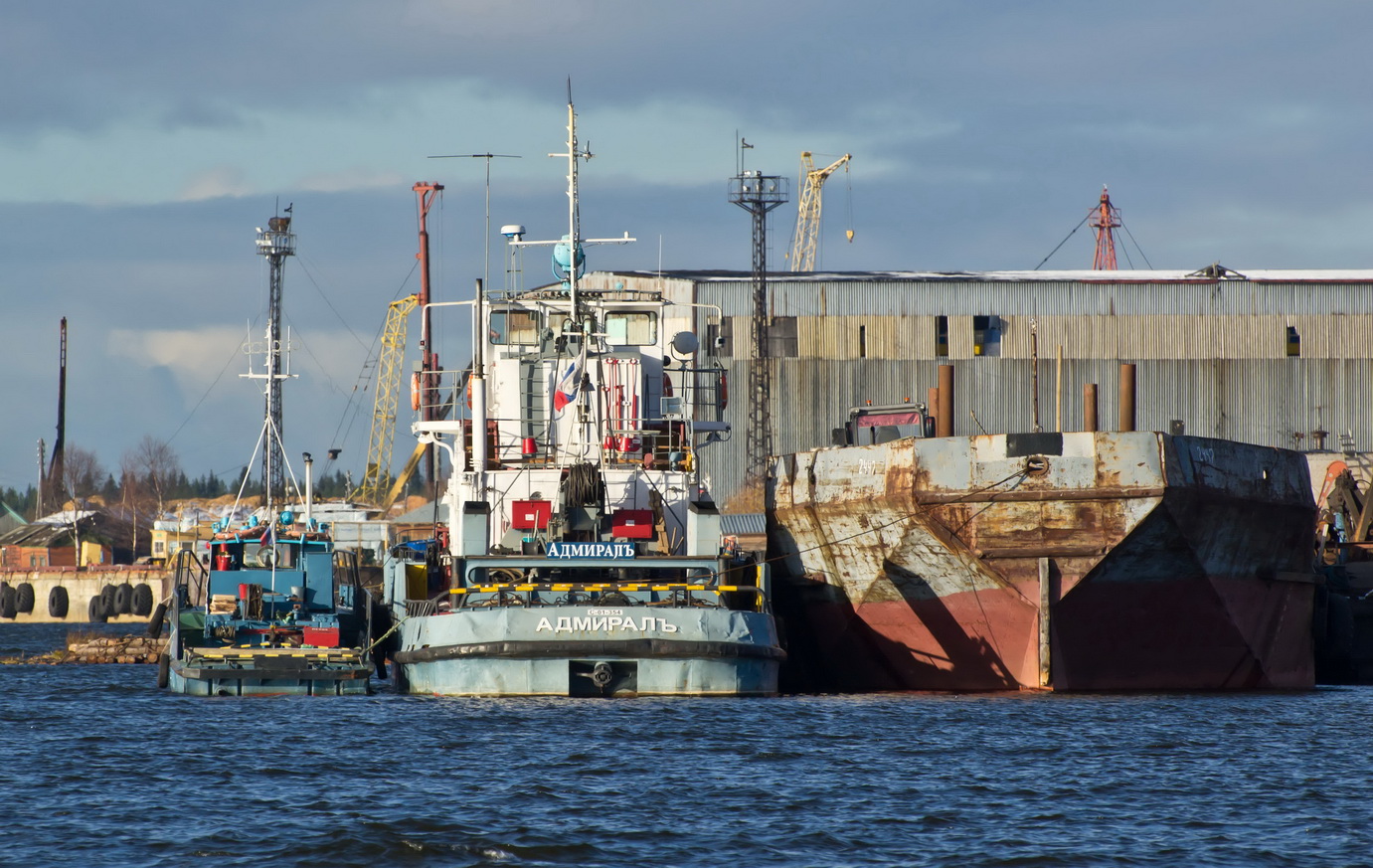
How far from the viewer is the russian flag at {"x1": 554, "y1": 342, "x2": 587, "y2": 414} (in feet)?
100

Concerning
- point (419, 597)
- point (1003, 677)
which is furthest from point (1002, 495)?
point (419, 597)

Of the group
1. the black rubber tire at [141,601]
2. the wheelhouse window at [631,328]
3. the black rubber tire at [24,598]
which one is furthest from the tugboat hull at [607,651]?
the black rubber tire at [24,598]

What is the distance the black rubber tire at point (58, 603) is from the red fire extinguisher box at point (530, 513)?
65714 millimetres

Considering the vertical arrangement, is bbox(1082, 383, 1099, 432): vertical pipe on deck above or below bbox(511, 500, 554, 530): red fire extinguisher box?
above

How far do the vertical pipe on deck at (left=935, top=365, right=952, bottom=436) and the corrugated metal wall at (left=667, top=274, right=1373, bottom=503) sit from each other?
31.0 meters

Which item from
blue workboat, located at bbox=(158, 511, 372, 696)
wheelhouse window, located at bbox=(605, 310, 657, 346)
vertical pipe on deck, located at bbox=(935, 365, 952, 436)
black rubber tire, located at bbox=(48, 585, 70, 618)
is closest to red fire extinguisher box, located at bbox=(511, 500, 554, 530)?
blue workboat, located at bbox=(158, 511, 372, 696)

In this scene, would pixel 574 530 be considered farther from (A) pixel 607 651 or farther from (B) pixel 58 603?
(B) pixel 58 603

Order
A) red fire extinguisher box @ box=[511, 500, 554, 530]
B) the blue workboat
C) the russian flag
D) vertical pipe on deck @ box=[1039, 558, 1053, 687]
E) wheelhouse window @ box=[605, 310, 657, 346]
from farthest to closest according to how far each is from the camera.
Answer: wheelhouse window @ box=[605, 310, 657, 346], the russian flag, red fire extinguisher box @ box=[511, 500, 554, 530], the blue workboat, vertical pipe on deck @ box=[1039, 558, 1053, 687]

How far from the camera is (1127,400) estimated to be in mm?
28578

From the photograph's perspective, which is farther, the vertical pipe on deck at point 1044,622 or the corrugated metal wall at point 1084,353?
the corrugated metal wall at point 1084,353

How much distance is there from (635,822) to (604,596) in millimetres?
9159

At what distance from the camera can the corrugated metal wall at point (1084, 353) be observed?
62.3m

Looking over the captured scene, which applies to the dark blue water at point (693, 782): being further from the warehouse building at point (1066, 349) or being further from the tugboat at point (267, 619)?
the warehouse building at point (1066, 349)

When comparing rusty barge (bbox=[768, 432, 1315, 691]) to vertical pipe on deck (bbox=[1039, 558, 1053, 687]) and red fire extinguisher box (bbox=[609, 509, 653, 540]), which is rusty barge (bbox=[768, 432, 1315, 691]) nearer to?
vertical pipe on deck (bbox=[1039, 558, 1053, 687])
